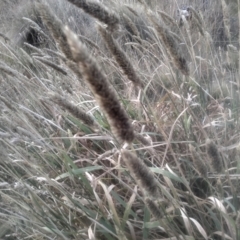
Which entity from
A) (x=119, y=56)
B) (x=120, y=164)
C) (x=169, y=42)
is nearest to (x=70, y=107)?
(x=119, y=56)

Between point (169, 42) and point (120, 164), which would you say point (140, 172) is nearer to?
point (169, 42)

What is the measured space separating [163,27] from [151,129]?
806 mm

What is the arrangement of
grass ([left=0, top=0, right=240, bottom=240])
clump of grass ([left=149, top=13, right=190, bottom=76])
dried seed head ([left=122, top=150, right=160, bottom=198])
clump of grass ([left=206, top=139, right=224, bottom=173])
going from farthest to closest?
clump of grass ([left=149, top=13, right=190, bottom=76]) < clump of grass ([left=206, top=139, right=224, bottom=173]) < grass ([left=0, top=0, right=240, bottom=240]) < dried seed head ([left=122, top=150, right=160, bottom=198])

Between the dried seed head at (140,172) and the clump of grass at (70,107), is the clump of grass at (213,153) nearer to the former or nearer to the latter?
the dried seed head at (140,172)

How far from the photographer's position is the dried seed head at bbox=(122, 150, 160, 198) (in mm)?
1006

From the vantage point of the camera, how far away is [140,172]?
40.3 inches

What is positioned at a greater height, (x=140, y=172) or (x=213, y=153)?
(x=140, y=172)

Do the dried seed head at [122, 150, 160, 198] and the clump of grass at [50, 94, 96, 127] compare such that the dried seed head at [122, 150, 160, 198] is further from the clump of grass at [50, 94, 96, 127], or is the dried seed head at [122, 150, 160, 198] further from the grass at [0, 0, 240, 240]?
the clump of grass at [50, 94, 96, 127]

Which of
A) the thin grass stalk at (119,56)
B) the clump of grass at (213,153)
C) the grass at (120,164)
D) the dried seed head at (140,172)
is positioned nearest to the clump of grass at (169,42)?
the grass at (120,164)

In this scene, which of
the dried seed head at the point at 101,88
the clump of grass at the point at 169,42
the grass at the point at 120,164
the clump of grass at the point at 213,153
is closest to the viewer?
the dried seed head at the point at 101,88

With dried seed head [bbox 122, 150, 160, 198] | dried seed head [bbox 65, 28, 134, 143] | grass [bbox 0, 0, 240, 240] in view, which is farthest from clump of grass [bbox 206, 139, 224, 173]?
dried seed head [bbox 65, 28, 134, 143]

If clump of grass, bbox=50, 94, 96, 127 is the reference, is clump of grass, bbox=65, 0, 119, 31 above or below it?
above

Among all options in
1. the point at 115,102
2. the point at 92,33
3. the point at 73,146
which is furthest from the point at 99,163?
the point at 92,33

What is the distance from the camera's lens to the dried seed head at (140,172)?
101cm
